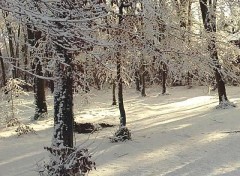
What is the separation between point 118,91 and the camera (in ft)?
45.2

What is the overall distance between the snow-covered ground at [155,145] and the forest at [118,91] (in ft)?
0.10

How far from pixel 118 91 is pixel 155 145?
2264mm

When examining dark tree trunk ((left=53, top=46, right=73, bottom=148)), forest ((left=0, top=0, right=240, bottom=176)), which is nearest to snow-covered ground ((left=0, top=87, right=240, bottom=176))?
forest ((left=0, top=0, right=240, bottom=176))

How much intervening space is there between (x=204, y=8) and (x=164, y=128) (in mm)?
6883

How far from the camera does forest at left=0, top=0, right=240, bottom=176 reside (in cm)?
483

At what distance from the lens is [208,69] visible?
32.8ft

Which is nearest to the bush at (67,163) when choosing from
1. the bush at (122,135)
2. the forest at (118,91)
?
the forest at (118,91)

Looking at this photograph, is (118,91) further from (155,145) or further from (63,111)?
(63,111)

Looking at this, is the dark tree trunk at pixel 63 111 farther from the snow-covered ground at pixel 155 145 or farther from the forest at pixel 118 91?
the snow-covered ground at pixel 155 145

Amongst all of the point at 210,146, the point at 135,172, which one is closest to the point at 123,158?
the point at 135,172

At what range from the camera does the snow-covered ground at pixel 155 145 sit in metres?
10.1

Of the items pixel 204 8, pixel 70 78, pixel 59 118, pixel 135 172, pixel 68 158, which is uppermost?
pixel 204 8

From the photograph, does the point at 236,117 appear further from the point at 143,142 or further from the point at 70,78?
the point at 70,78

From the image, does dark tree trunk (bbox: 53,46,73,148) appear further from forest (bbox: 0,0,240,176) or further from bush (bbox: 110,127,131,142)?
bush (bbox: 110,127,131,142)
